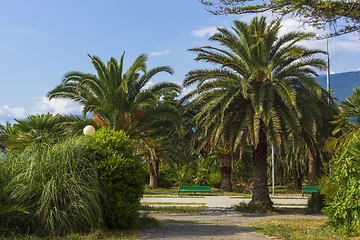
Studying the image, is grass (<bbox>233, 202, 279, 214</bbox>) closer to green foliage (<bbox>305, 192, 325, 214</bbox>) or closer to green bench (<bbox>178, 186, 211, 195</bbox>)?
green foliage (<bbox>305, 192, 325, 214</bbox>)

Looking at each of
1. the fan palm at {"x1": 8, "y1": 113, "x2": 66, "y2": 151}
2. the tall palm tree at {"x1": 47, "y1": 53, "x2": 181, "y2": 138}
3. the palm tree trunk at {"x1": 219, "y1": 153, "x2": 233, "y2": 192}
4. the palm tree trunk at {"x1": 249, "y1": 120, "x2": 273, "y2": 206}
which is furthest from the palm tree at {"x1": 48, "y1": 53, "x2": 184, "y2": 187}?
the palm tree trunk at {"x1": 219, "y1": 153, "x2": 233, "y2": 192}

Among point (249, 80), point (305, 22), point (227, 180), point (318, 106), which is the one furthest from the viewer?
point (227, 180)

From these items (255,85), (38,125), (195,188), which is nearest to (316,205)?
(255,85)

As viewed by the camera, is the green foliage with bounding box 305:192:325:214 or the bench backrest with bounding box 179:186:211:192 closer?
the green foliage with bounding box 305:192:325:214

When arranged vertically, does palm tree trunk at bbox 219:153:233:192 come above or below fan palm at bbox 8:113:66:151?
below

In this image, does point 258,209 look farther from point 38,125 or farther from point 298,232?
point 38,125

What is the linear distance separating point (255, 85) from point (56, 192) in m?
9.77

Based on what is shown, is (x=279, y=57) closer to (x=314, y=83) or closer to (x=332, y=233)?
(x=314, y=83)

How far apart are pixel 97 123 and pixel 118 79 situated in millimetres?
2461

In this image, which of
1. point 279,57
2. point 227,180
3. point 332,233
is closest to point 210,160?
point 227,180

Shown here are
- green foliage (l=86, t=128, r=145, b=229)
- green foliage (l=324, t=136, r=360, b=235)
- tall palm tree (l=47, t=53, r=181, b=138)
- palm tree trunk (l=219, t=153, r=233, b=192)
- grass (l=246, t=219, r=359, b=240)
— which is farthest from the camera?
palm tree trunk (l=219, t=153, r=233, b=192)

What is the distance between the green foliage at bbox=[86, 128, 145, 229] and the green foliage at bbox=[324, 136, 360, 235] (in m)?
4.95

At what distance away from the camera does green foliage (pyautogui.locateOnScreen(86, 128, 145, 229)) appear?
7.91 m

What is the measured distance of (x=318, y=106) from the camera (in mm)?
14398
